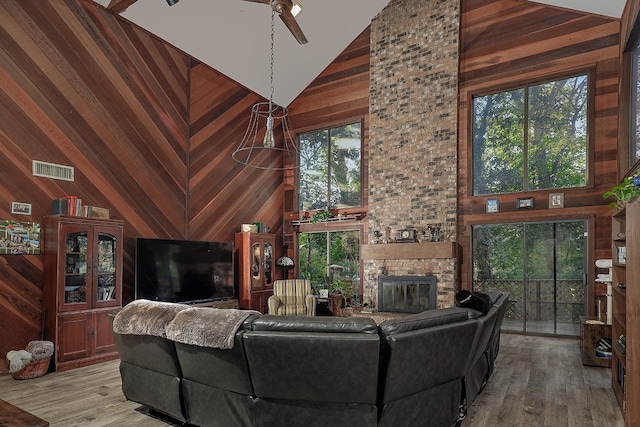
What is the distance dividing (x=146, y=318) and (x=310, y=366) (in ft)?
4.91

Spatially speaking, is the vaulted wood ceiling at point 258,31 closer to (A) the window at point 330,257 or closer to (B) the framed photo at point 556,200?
(B) the framed photo at point 556,200

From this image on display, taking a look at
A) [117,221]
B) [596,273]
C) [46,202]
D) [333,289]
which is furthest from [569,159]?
[46,202]

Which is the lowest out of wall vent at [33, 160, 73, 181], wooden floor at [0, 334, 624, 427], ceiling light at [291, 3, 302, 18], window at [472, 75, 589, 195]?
wooden floor at [0, 334, 624, 427]

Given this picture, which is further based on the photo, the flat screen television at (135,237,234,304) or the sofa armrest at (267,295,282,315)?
the sofa armrest at (267,295,282,315)

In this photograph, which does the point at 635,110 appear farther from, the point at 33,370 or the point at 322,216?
the point at 33,370

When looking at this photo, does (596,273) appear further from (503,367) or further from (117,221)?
(117,221)

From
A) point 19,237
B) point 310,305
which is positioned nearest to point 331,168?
point 310,305

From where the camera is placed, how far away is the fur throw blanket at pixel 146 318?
126 inches

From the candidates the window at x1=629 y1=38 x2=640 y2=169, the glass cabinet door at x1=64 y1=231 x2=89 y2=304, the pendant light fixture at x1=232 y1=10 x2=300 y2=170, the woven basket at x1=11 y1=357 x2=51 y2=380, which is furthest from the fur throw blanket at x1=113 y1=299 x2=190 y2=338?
the window at x1=629 y1=38 x2=640 y2=169

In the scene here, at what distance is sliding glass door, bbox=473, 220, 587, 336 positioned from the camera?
6.63 meters

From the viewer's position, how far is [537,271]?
6.93 m

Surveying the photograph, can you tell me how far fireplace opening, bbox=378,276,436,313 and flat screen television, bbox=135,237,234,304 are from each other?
290cm

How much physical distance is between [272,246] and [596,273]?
5.78 m

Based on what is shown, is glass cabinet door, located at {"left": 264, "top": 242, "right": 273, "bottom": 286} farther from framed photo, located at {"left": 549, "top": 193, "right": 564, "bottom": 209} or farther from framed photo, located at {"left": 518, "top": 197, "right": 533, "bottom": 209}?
framed photo, located at {"left": 549, "top": 193, "right": 564, "bottom": 209}
